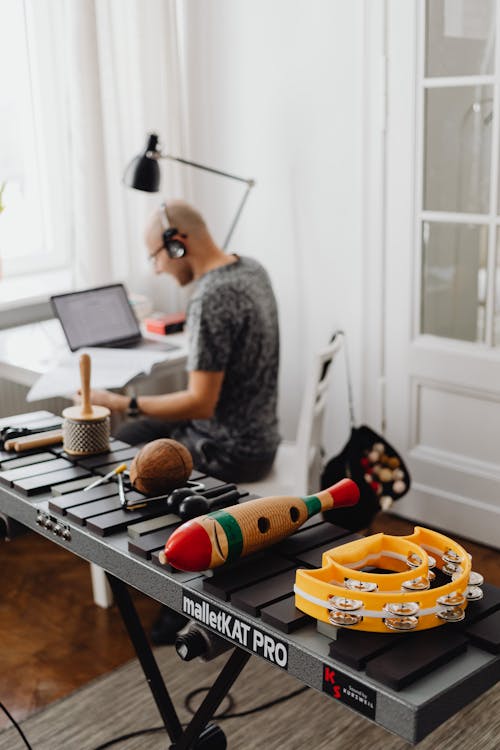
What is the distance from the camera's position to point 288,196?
11.4 feet

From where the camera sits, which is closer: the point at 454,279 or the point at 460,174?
the point at 460,174

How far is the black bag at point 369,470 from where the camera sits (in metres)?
3.00

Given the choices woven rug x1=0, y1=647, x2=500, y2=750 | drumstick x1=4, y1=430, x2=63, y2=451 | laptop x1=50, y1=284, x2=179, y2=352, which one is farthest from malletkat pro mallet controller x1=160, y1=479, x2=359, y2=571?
laptop x1=50, y1=284, x2=179, y2=352

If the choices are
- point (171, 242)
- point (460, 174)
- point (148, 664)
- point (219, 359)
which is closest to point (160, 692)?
point (148, 664)

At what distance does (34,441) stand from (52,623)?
3.28 ft

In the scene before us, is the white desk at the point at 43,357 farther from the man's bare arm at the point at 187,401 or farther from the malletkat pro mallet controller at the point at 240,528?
the malletkat pro mallet controller at the point at 240,528

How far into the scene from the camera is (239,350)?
2682 mm

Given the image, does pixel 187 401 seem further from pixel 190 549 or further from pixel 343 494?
pixel 190 549

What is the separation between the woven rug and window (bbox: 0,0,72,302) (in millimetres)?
1558

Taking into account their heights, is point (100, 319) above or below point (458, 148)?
below

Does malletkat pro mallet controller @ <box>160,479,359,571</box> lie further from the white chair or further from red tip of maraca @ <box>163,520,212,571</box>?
the white chair

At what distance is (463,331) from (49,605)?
156 cm

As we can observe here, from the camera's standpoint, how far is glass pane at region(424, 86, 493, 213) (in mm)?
2941

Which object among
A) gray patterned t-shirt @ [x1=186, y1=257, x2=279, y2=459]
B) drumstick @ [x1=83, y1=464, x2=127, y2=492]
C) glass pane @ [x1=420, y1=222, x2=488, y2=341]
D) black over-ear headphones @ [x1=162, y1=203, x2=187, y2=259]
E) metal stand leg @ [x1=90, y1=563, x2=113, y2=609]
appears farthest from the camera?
glass pane @ [x1=420, y1=222, x2=488, y2=341]
